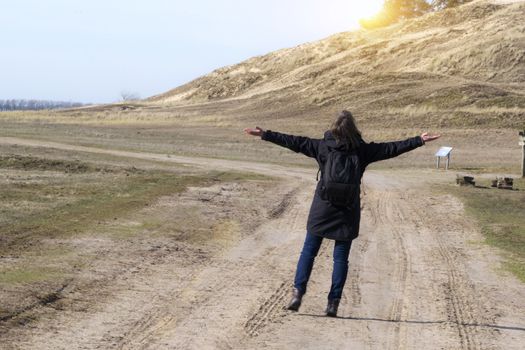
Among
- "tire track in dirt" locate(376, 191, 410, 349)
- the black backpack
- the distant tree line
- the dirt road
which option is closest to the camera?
the dirt road

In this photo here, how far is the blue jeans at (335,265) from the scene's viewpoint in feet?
29.0

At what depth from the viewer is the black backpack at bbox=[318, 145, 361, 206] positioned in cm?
863

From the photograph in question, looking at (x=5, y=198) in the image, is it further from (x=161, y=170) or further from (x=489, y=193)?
(x=489, y=193)

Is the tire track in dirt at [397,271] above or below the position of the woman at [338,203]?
below

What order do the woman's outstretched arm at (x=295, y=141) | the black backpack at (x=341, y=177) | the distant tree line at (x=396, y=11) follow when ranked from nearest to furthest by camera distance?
the black backpack at (x=341, y=177) → the woman's outstretched arm at (x=295, y=141) → the distant tree line at (x=396, y=11)

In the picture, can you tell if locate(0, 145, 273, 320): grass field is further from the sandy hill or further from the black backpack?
the sandy hill

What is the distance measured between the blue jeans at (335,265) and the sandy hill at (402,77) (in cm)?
4953

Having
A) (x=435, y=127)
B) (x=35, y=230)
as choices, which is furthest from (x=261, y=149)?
(x=35, y=230)

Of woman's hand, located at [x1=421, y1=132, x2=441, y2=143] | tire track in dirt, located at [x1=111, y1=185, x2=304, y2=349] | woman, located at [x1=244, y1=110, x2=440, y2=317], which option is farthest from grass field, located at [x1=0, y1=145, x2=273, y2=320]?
woman's hand, located at [x1=421, y1=132, x2=441, y2=143]

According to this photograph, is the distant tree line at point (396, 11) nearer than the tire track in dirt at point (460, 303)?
No

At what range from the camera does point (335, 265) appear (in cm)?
891

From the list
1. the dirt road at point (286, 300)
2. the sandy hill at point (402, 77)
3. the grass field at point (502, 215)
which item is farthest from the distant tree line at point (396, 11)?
the dirt road at point (286, 300)

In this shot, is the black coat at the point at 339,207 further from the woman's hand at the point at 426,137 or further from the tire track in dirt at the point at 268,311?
the tire track in dirt at the point at 268,311

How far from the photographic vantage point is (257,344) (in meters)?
7.68
